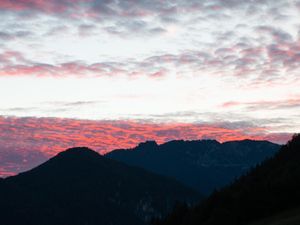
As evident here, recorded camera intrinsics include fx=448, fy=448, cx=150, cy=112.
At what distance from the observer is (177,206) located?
13238cm

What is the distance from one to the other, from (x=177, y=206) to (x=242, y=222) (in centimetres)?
5514

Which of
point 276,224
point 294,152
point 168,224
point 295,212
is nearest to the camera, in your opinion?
point 276,224

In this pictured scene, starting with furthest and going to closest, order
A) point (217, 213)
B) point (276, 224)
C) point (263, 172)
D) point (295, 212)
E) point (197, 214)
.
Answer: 1. point (263, 172)
2. point (197, 214)
3. point (217, 213)
4. point (295, 212)
5. point (276, 224)

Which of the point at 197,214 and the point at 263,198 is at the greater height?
the point at 263,198

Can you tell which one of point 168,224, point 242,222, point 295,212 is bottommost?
point 168,224

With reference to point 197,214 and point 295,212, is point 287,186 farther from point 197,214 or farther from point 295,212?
point 197,214

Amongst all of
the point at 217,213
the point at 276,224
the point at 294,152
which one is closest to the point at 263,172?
→ the point at 294,152

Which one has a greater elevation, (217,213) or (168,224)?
(217,213)

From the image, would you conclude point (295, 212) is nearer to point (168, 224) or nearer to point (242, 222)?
point (242, 222)

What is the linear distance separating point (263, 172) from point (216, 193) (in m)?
61.0

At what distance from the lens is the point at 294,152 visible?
656 ft

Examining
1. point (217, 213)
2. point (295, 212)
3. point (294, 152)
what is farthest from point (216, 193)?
point (294, 152)

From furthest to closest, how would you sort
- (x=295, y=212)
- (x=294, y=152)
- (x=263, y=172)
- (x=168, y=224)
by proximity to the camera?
(x=294, y=152), (x=263, y=172), (x=168, y=224), (x=295, y=212)

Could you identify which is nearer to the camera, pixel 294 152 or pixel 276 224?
pixel 276 224
